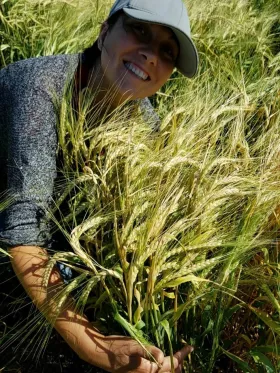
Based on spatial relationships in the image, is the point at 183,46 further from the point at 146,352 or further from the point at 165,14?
the point at 146,352

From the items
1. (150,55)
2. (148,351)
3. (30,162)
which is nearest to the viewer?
A: (148,351)

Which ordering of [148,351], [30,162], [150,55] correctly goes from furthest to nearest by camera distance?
1. [150,55]
2. [30,162]
3. [148,351]

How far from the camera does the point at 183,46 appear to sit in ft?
4.66

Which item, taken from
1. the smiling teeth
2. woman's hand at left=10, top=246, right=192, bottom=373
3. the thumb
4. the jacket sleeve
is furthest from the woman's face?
the thumb

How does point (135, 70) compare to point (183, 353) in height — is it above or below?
above

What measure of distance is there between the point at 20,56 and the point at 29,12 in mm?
163

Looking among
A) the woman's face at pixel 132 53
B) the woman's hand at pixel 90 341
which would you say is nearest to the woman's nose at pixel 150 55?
the woman's face at pixel 132 53

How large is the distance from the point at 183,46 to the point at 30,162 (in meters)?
0.47

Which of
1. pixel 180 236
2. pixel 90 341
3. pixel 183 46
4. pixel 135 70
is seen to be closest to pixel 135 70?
pixel 135 70

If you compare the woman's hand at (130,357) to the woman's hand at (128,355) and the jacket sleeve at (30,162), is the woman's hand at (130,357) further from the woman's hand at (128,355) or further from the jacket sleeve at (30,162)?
the jacket sleeve at (30,162)

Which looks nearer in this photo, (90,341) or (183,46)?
(90,341)

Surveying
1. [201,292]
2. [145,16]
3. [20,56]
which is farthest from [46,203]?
[20,56]

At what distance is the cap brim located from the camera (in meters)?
1.32

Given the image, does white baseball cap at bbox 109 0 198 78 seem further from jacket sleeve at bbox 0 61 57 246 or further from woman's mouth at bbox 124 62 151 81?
jacket sleeve at bbox 0 61 57 246
